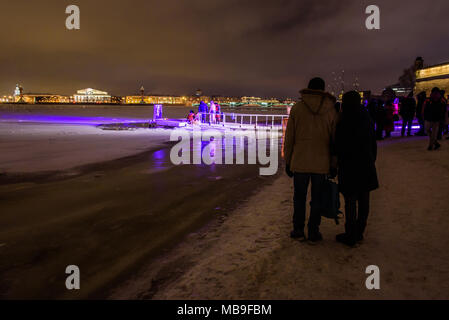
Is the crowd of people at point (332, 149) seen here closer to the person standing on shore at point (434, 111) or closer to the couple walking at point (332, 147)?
the couple walking at point (332, 147)

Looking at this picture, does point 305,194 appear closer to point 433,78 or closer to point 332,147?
point 332,147

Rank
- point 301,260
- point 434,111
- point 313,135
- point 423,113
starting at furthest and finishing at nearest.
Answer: point 423,113 < point 434,111 < point 313,135 < point 301,260

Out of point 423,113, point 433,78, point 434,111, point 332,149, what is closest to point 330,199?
point 332,149

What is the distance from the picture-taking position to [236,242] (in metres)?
4.04

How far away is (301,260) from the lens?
348 cm

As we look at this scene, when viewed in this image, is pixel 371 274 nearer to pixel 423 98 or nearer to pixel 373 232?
pixel 373 232

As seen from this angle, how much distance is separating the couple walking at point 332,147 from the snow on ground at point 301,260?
1.73 ft

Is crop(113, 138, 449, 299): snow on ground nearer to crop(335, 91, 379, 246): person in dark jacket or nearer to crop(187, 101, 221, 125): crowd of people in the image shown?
crop(335, 91, 379, 246): person in dark jacket

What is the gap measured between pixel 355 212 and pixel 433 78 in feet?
202

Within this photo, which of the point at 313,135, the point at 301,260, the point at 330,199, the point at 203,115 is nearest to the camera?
the point at 301,260

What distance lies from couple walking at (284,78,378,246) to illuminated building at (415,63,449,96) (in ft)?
175

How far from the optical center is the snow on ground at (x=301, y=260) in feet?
9.56

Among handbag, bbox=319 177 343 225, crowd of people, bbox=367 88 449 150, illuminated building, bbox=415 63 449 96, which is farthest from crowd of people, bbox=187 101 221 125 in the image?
illuminated building, bbox=415 63 449 96

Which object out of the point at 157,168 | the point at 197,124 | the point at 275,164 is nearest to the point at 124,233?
the point at 157,168
